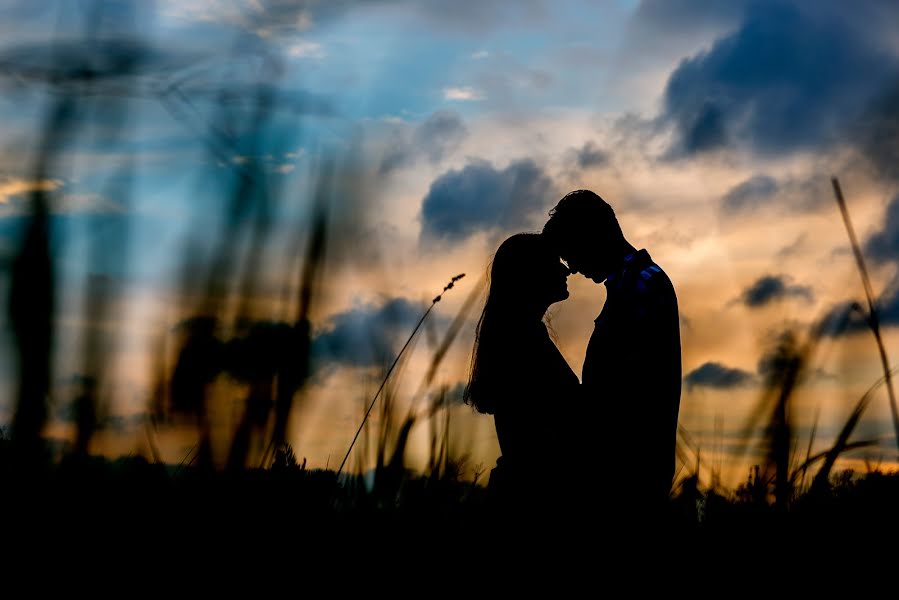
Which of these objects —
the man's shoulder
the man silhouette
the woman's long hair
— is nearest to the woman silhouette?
the woman's long hair

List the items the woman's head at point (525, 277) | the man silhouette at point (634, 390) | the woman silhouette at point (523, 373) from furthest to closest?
the woman's head at point (525, 277)
the woman silhouette at point (523, 373)
the man silhouette at point (634, 390)

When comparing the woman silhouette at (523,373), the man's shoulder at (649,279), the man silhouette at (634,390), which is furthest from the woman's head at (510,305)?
the man's shoulder at (649,279)

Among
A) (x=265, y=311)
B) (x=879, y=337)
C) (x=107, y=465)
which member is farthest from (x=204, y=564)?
(x=879, y=337)

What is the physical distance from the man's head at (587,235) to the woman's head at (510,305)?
0.06m

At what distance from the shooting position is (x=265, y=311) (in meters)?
1.57

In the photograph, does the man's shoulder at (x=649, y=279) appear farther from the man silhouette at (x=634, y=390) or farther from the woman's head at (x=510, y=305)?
the woman's head at (x=510, y=305)

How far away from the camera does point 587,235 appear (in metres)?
2.94

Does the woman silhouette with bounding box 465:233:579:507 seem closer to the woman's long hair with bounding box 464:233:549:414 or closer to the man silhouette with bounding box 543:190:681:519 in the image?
the woman's long hair with bounding box 464:233:549:414

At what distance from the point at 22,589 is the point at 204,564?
0.31 m

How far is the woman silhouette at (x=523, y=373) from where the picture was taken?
2.45 meters

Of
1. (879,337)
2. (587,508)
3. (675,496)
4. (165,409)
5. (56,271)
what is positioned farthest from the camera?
(675,496)

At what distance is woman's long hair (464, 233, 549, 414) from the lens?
271cm

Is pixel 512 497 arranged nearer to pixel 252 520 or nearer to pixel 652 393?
pixel 652 393

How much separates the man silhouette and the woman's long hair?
0.29 m
